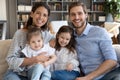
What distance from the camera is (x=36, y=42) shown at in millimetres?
1844

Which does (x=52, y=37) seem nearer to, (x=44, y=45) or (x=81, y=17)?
(x=44, y=45)

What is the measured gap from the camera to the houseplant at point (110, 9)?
6594 millimetres

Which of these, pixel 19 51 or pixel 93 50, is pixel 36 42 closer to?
pixel 19 51

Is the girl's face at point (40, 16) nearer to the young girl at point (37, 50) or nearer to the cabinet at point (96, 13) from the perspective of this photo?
the young girl at point (37, 50)

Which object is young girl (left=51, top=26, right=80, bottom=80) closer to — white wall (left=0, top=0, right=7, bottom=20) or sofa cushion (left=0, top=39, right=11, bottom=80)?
sofa cushion (left=0, top=39, right=11, bottom=80)

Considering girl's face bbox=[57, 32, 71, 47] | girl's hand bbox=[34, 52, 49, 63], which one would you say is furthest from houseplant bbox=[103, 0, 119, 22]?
girl's hand bbox=[34, 52, 49, 63]

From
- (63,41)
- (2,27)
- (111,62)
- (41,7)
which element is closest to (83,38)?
(63,41)

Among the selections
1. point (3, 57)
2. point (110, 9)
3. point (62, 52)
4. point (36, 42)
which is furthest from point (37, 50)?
point (110, 9)

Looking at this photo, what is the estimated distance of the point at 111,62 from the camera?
5.96 ft

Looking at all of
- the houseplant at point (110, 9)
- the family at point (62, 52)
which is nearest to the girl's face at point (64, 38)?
the family at point (62, 52)

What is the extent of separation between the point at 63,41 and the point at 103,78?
472mm

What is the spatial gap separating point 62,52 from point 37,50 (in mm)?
236

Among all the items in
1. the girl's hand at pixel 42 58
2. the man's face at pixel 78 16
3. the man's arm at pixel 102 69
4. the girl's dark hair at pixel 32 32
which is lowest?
the man's arm at pixel 102 69

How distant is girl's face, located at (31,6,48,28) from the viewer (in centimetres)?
200
